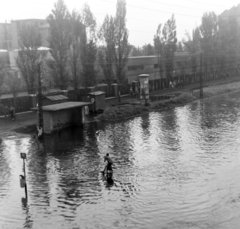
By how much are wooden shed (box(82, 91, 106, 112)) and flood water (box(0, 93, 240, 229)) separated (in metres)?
6.98

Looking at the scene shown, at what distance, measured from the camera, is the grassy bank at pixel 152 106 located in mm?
35250

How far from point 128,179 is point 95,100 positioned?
66.5 feet

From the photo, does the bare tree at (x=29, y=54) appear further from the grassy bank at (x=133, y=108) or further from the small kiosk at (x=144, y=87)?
the small kiosk at (x=144, y=87)

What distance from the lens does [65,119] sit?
30359mm

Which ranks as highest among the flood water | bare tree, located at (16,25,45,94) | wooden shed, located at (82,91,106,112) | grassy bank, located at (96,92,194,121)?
bare tree, located at (16,25,45,94)

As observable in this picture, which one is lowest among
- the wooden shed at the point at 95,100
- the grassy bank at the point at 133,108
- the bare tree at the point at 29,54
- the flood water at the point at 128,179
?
the flood water at the point at 128,179

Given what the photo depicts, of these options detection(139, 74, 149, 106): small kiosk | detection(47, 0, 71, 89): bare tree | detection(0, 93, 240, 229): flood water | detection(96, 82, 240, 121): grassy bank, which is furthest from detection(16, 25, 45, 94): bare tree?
detection(0, 93, 240, 229): flood water

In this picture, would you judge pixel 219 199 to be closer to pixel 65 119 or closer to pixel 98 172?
pixel 98 172

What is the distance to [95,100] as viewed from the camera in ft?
121

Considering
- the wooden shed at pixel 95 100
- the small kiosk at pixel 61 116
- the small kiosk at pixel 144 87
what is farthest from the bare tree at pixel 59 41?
the small kiosk at pixel 61 116

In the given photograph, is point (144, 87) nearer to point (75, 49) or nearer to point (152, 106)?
point (152, 106)

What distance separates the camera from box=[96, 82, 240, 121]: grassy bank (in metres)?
35.2

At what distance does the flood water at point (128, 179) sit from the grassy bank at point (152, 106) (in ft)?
16.7

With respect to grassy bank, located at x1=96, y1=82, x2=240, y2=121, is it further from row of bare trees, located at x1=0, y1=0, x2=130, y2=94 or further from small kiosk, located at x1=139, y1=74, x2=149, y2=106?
row of bare trees, located at x1=0, y1=0, x2=130, y2=94
